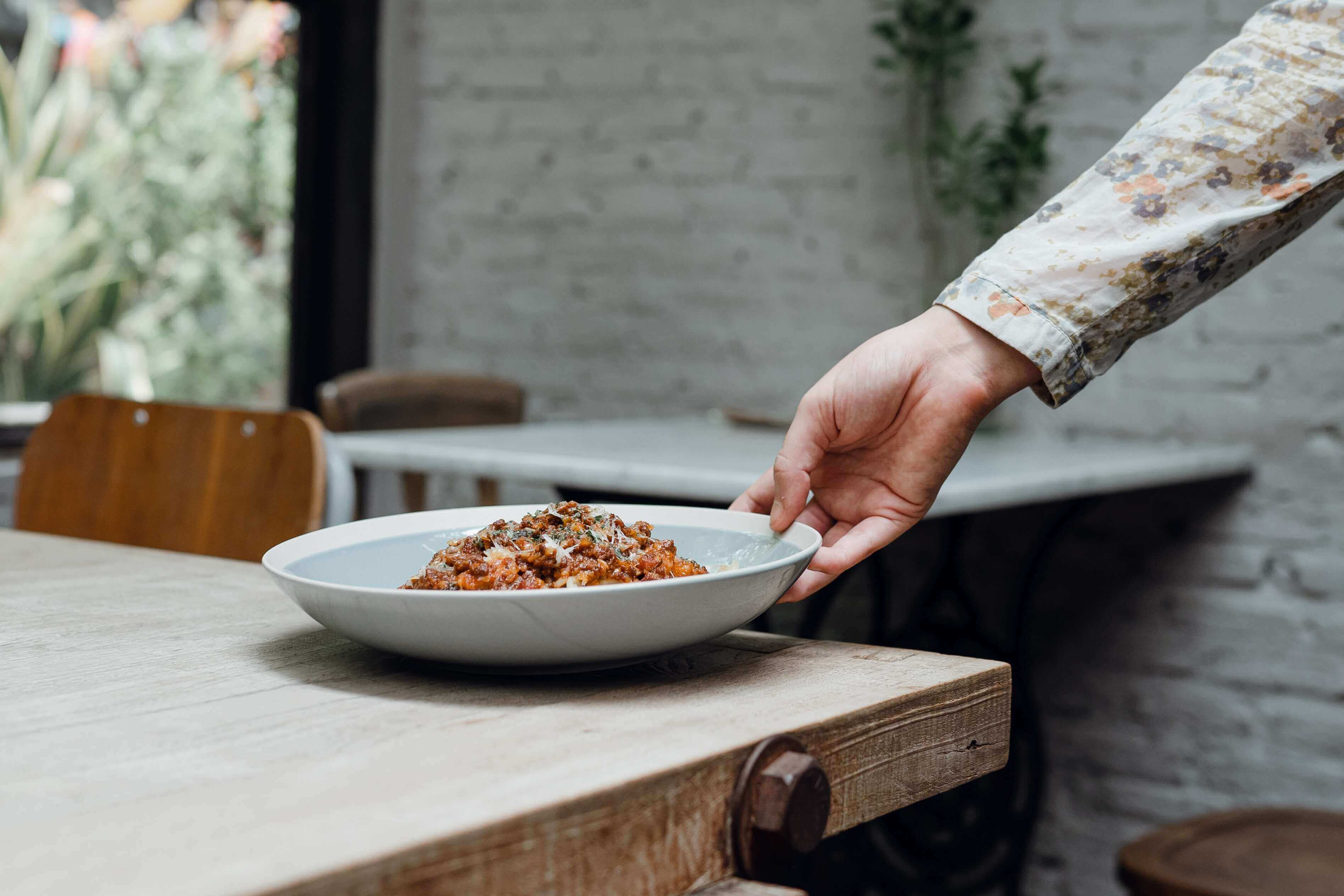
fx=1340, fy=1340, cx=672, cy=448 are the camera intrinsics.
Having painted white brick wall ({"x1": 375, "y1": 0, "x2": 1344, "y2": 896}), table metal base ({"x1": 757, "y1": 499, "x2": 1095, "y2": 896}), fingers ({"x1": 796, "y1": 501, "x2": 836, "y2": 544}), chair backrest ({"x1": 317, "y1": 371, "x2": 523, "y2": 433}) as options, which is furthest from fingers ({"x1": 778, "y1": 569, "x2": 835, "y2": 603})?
painted white brick wall ({"x1": 375, "y1": 0, "x2": 1344, "y2": 896})

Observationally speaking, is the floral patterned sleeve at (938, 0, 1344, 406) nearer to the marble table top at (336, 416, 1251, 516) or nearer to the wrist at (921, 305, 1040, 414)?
the wrist at (921, 305, 1040, 414)

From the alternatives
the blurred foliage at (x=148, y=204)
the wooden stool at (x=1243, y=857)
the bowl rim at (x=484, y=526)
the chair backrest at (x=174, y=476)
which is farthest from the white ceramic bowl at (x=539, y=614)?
the blurred foliage at (x=148, y=204)

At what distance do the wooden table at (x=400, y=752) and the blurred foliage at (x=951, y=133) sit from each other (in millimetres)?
1774

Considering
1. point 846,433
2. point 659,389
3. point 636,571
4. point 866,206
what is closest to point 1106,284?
point 846,433

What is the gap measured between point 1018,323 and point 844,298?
1.84m

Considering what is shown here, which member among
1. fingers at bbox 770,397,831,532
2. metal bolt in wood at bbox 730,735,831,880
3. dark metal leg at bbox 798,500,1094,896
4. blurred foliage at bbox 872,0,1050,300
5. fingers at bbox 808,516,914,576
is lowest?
dark metal leg at bbox 798,500,1094,896

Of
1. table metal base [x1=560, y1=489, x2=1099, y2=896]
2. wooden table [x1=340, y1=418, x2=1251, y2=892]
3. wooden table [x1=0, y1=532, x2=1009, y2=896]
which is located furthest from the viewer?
table metal base [x1=560, y1=489, x2=1099, y2=896]

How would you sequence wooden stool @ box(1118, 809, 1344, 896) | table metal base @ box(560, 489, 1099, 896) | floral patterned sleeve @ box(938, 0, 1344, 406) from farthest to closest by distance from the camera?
table metal base @ box(560, 489, 1099, 896)
wooden stool @ box(1118, 809, 1344, 896)
floral patterned sleeve @ box(938, 0, 1344, 406)

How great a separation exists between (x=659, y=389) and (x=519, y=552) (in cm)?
228

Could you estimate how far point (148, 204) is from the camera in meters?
2.81

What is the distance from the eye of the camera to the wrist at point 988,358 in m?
0.82

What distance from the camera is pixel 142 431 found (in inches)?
50.3

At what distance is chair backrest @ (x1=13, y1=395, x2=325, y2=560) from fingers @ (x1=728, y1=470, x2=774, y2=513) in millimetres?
435

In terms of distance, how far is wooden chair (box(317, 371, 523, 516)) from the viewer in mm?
2074
